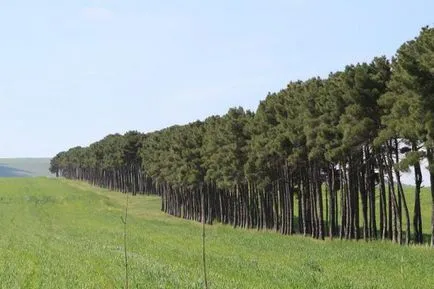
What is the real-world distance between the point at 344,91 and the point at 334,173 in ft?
40.2

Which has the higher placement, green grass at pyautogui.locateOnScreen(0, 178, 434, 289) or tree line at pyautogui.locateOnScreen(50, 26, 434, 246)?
tree line at pyautogui.locateOnScreen(50, 26, 434, 246)

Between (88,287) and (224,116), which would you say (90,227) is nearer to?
(224,116)

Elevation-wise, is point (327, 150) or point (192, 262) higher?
point (327, 150)

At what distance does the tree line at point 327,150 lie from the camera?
38.8 meters

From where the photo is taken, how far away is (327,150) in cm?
5178

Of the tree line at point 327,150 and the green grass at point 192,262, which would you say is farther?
the tree line at point 327,150

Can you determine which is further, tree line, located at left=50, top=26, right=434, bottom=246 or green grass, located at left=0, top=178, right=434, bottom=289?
tree line, located at left=50, top=26, right=434, bottom=246

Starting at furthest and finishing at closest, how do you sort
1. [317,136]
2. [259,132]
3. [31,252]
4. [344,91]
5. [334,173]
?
[259,132] < [334,173] < [317,136] < [344,91] < [31,252]

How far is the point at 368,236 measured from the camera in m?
54.2

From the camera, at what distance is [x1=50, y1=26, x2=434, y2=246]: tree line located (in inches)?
1526

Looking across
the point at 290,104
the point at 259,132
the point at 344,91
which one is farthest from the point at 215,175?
the point at 344,91

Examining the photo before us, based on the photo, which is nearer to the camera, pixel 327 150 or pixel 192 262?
pixel 192 262

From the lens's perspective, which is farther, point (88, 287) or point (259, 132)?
point (259, 132)

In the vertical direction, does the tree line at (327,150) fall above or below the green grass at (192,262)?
above
